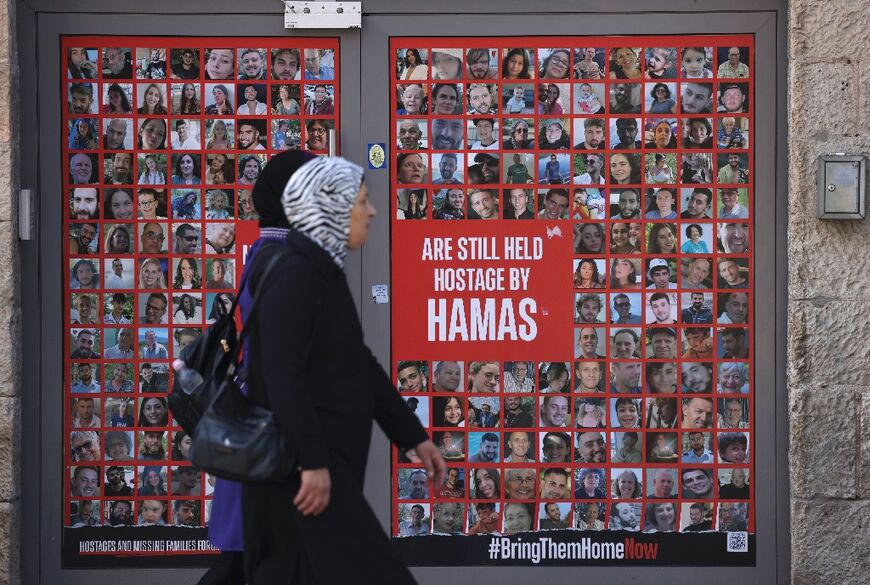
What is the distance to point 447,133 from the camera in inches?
229

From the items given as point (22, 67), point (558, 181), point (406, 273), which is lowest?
point (406, 273)

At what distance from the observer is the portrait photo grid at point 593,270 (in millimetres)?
5805

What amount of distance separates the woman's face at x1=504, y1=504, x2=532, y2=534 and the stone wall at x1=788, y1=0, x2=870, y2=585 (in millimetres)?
1212

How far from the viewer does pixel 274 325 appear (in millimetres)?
3559

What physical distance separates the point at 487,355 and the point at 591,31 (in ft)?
5.07

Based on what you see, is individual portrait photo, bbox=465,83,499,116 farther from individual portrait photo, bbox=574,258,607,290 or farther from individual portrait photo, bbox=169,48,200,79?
individual portrait photo, bbox=169,48,200,79

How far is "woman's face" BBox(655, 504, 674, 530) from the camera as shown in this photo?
5.85m

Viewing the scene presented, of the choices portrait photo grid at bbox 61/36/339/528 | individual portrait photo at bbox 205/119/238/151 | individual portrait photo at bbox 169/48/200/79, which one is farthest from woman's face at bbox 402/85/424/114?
individual portrait photo at bbox 169/48/200/79

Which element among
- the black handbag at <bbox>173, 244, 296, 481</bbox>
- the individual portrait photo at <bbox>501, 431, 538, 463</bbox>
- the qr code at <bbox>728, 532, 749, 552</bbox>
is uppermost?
the black handbag at <bbox>173, 244, 296, 481</bbox>

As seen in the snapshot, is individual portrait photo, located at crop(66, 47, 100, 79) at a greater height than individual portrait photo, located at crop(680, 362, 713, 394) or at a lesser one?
greater

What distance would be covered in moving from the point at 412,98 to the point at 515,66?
0.49 meters

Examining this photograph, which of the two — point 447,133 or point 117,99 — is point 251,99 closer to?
point 117,99

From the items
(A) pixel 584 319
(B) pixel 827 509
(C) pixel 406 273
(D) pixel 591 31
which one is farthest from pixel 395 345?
(B) pixel 827 509

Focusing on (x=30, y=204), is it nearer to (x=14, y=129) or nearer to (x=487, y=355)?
(x=14, y=129)
